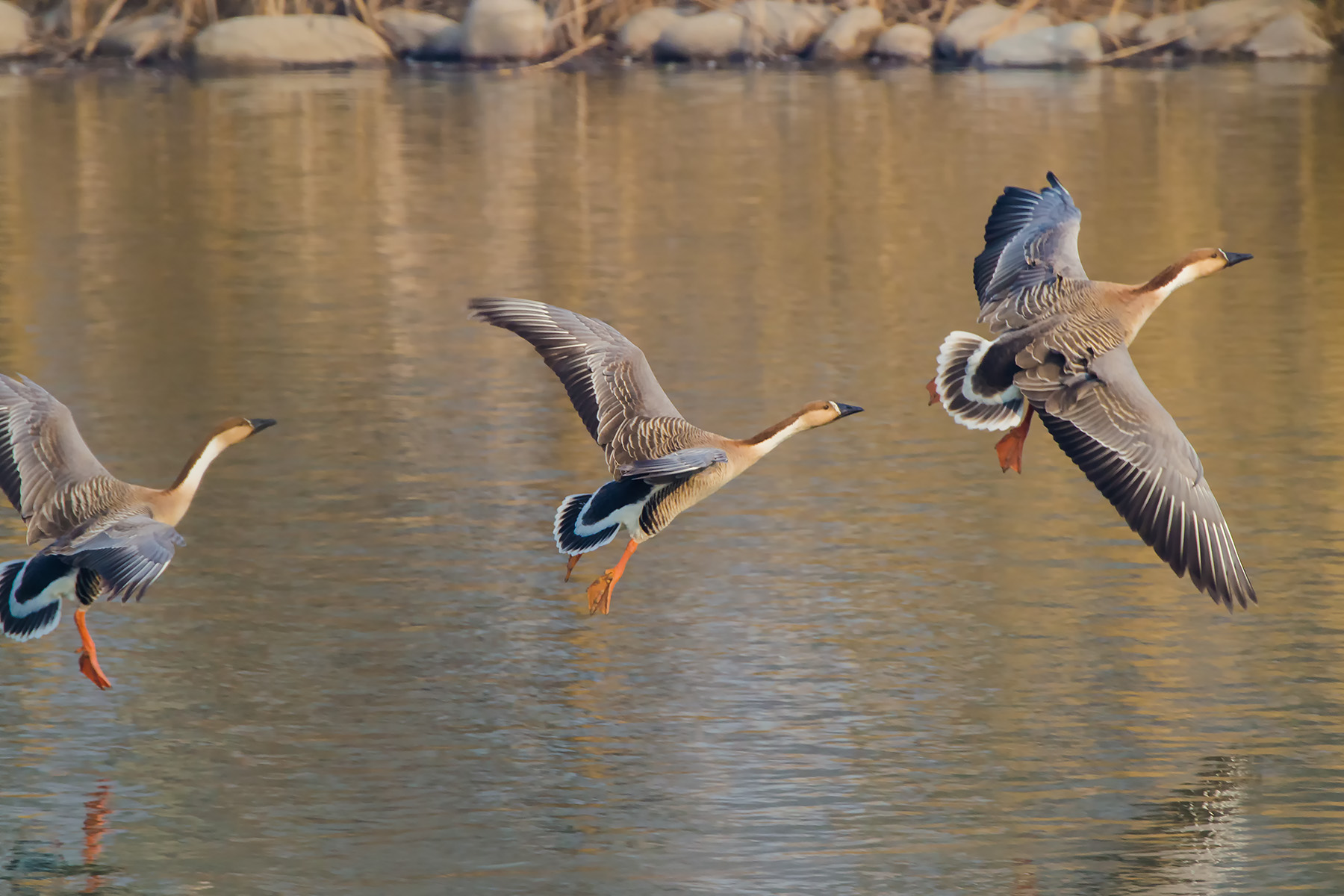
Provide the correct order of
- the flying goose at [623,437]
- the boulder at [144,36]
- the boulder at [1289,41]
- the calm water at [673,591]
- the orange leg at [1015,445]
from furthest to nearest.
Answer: the boulder at [1289,41], the boulder at [144,36], the orange leg at [1015,445], the flying goose at [623,437], the calm water at [673,591]

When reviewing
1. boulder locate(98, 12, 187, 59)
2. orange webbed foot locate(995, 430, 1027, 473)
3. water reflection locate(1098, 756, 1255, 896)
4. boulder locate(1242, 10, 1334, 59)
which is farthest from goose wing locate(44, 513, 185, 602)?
boulder locate(1242, 10, 1334, 59)

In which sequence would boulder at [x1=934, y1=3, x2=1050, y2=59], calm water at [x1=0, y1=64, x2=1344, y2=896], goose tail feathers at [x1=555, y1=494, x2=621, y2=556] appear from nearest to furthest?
1. calm water at [x1=0, y1=64, x2=1344, y2=896]
2. goose tail feathers at [x1=555, y1=494, x2=621, y2=556]
3. boulder at [x1=934, y1=3, x2=1050, y2=59]

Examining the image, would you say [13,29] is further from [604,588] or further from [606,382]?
[604,588]

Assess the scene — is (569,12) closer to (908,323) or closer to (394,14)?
(394,14)

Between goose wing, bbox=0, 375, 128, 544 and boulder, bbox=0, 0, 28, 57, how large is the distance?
31510 millimetres

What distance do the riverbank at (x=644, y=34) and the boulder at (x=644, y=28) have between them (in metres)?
0.03

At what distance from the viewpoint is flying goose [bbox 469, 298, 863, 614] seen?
8.88m

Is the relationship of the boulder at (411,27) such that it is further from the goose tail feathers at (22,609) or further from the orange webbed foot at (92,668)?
the goose tail feathers at (22,609)

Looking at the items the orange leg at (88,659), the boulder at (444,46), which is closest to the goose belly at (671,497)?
the orange leg at (88,659)

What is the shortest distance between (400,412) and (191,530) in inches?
112

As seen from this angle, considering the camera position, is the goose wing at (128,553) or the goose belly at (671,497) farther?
the goose belly at (671,497)

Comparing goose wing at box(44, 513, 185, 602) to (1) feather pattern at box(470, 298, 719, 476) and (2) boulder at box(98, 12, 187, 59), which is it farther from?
(2) boulder at box(98, 12, 187, 59)

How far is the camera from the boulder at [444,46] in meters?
39.0

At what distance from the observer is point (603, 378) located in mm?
9344
